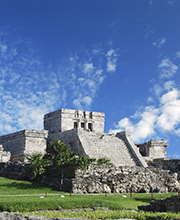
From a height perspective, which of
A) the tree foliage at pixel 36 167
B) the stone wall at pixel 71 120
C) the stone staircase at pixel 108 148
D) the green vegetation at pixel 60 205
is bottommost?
the green vegetation at pixel 60 205

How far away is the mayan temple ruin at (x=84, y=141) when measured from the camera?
101ft

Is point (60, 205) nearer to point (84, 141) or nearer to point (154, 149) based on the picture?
point (84, 141)

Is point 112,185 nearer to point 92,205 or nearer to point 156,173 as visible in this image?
point 156,173

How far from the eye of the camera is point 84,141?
1233 inches

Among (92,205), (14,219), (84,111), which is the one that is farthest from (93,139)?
(14,219)

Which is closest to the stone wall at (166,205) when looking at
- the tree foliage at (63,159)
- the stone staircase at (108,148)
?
the tree foliage at (63,159)

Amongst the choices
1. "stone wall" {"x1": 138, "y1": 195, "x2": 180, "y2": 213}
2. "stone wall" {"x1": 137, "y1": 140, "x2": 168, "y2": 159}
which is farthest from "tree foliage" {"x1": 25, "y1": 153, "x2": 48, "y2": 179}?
"stone wall" {"x1": 137, "y1": 140, "x2": 168, "y2": 159}

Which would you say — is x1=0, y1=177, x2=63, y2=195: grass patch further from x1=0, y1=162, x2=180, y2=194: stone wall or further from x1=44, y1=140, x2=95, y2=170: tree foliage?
x1=44, y1=140, x2=95, y2=170: tree foliage

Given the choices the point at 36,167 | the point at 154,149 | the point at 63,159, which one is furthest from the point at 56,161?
the point at 154,149

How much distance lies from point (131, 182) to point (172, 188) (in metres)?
4.18

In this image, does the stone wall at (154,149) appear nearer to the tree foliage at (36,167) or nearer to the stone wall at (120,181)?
the stone wall at (120,181)

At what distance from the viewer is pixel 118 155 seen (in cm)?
3156

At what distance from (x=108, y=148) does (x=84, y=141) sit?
9.71 feet

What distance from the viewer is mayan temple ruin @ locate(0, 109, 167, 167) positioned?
101ft
